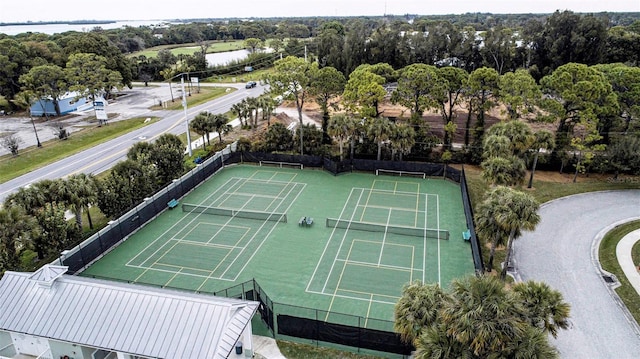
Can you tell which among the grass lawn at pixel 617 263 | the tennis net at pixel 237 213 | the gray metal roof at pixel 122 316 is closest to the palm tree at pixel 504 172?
the grass lawn at pixel 617 263

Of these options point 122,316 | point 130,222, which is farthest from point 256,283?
point 130,222

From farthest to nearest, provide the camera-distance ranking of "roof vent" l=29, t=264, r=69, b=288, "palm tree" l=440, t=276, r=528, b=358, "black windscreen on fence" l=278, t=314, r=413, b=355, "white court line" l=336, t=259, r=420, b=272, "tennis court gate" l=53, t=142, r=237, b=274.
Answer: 1. "white court line" l=336, t=259, r=420, b=272
2. "tennis court gate" l=53, t=142, r=237, b=274
3. "black windscreen on fence" l=278, t=314, r=413, b=355
4. "roof vent" l=29, t=264, r=69, b=288
5. "palm tree" l=440, t=276, r=528, b=358

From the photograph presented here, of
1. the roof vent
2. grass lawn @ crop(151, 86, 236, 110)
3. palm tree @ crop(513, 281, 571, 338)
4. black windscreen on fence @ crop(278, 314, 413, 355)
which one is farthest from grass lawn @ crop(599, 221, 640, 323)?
grass lawn @ crop(151, 86, 236, 110)

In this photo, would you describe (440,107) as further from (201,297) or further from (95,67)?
(95,67)

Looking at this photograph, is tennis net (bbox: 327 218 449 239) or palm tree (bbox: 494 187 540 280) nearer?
palm tree (bbox: 494 187 540 280)

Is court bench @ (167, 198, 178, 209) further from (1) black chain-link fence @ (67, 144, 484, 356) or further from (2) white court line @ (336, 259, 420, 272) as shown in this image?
(2) white court line @ (336, 259, 420, 272)

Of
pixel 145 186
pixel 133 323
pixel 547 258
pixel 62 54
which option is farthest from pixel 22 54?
pixel 547 258
